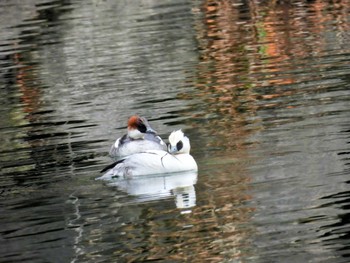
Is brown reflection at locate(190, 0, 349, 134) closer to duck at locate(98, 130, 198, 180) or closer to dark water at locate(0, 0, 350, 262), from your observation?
dark water at locate(0, 0, 350, 262)

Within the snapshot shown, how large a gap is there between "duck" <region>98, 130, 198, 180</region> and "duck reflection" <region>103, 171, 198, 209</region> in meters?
0.06

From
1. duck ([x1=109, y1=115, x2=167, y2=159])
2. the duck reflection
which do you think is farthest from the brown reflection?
the duck reflection

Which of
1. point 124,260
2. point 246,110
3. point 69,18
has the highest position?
point 124,260

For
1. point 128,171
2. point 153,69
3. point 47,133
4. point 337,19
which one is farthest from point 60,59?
point 128,171

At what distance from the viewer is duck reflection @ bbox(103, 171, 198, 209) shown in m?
12.7

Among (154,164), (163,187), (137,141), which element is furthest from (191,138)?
(163,187)

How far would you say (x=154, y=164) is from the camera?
45.1 ft

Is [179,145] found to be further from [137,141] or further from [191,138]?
[191,138]

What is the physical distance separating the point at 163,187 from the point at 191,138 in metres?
2.52

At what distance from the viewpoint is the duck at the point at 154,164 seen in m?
13.7

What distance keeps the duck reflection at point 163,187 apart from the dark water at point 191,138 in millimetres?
27

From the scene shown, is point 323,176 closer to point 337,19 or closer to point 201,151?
point 201,151

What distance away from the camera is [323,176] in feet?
42.7

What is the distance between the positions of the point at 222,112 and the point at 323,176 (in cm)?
464
